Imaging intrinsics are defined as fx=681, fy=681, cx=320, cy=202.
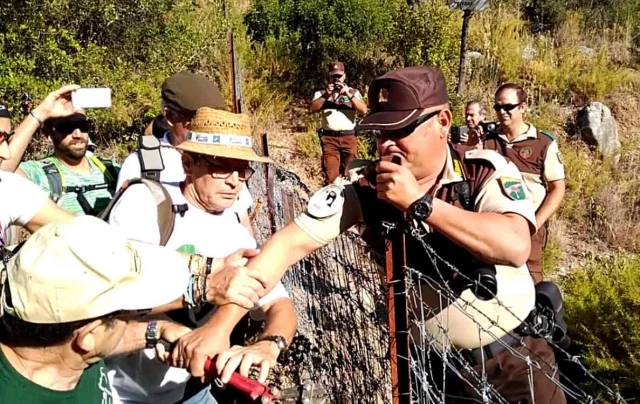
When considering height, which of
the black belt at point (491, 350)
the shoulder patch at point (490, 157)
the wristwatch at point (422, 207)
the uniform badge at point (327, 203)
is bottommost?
the black belt at point (491, 350)

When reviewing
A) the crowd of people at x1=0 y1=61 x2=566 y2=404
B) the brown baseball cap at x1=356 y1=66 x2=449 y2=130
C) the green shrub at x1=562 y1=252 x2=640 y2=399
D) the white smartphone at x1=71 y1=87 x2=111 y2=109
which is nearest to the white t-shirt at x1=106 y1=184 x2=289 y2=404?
the crowd of people at x1=0 y1=61 x2=566 y2=404

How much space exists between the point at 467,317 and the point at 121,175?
5.31 feet

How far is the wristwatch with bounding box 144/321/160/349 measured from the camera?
209 centimetres

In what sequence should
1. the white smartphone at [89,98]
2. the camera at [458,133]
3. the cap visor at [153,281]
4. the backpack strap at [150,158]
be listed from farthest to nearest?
the camera at [458,133]
the white smartphone at [89,98]
the backpack strap at [150,158]
the cap visor at [153,281]

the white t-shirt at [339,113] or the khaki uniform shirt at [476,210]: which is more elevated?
the khaki uniform shirt at [476,210]

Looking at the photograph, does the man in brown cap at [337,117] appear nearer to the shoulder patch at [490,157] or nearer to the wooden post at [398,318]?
the shoulder patch at [490,157]

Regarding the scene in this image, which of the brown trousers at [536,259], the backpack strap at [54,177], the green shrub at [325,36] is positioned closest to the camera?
the backpack strap at [54,177]

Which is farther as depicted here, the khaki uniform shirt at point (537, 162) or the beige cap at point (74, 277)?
the khaki uniform shirt at point (537, 162)

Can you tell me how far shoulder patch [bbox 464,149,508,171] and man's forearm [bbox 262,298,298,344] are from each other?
0.83 meters

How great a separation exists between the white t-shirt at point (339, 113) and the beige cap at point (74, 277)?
6641 mm

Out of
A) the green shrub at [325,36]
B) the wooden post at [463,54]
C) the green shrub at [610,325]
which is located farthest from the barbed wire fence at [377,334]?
the green shrub at [325,36]

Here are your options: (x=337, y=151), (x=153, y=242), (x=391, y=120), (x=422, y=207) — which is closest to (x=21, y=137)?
(x=153, y=242)

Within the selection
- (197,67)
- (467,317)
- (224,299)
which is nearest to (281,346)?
(224,299)

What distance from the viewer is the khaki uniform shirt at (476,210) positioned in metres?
2.24
